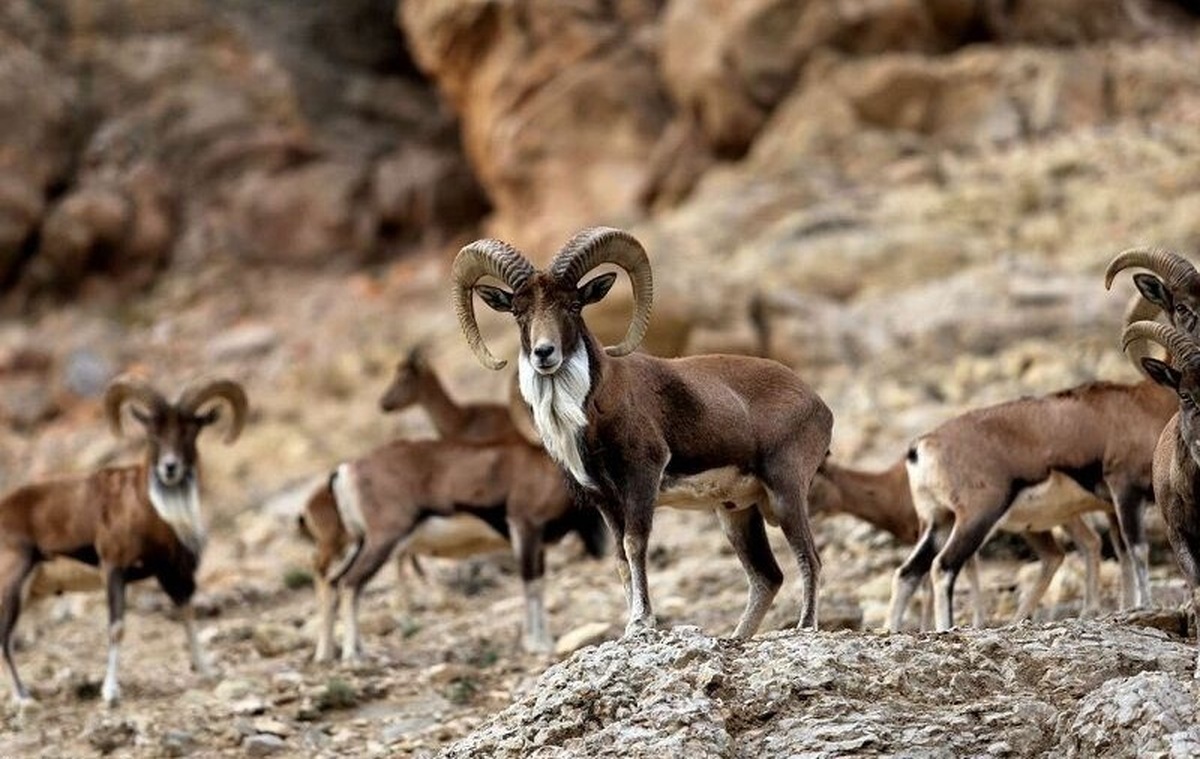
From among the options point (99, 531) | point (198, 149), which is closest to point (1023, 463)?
point (99, 531)

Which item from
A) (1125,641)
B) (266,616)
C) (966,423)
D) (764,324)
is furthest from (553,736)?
(764,324)

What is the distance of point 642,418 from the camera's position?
9.06 meters

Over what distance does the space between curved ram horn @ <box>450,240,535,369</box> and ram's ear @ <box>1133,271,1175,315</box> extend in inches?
201

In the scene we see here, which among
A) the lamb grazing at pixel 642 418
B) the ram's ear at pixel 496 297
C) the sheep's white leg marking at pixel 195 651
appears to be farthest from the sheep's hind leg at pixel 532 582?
the ram's ear at pixel 496 297

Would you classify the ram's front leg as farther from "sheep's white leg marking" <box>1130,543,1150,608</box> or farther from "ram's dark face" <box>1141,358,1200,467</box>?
"sheep's white leg marking" <box>1130,543,1150,608</box>

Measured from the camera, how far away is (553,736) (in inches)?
302

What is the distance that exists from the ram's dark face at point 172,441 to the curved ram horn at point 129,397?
2.6 inches

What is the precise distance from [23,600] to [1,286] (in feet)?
73.0

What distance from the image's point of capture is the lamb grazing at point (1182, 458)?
27.1ft

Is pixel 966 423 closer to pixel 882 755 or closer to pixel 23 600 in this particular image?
pixel 882 755

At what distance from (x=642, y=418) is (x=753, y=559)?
4.24 feet

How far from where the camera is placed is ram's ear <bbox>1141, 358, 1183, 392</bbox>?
8.58 metres

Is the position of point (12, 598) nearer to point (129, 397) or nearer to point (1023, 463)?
point (129, 397)

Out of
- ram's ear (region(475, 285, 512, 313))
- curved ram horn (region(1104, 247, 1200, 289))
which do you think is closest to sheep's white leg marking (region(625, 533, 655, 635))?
ram's ear (region(475, 285, 512, 313))
